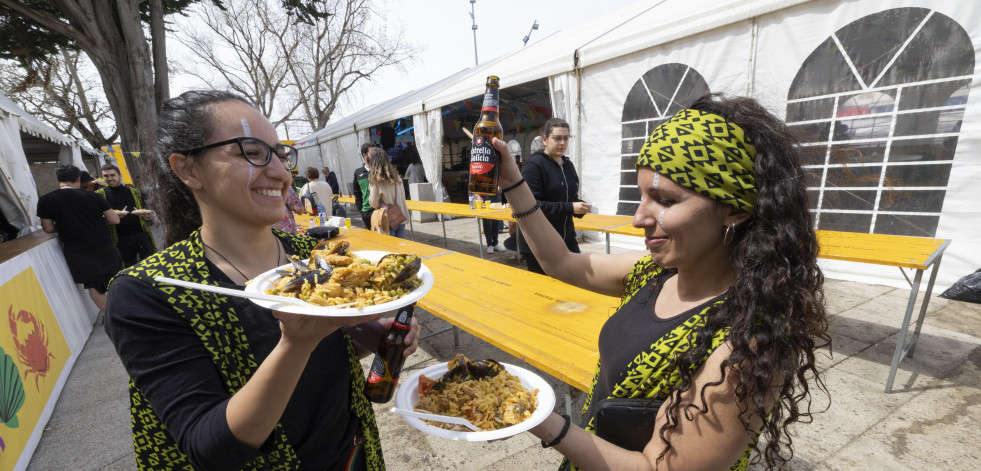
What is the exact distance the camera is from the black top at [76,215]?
16.3 ft

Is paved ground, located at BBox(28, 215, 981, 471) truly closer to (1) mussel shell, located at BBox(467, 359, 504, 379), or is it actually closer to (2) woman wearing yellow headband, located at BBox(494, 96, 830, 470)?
(1) mussel shell, located at BBox(467, 359, 504, 379)

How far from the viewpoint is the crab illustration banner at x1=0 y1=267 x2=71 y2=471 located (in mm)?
2834

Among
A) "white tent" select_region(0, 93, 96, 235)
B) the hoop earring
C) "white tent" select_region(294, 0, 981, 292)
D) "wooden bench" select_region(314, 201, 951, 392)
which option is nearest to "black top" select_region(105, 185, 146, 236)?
"white tent" select_region(0, 93, 96, 235)

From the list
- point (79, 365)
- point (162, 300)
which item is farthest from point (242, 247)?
point (79, 365)

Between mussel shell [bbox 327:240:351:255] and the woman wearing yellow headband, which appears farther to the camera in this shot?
mussel shell [bbox 327:240:351:255]

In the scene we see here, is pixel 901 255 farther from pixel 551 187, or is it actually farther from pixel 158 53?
pixel 158 53

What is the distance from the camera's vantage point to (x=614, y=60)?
697 cm

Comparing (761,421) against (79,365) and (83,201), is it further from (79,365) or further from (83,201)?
(83,201)

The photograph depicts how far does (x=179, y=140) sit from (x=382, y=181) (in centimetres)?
469

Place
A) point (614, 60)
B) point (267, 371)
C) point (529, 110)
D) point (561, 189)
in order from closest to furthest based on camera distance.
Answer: point (267, 371) → point (561, 189) → point (614, 60) → point (529, 110)

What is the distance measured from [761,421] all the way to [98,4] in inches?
516

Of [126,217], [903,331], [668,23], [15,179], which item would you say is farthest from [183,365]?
[15,179]

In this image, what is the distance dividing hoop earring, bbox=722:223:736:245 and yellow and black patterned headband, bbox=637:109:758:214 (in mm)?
60

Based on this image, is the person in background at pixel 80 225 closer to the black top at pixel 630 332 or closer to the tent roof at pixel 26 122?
the tent roof at pixel 26 122
